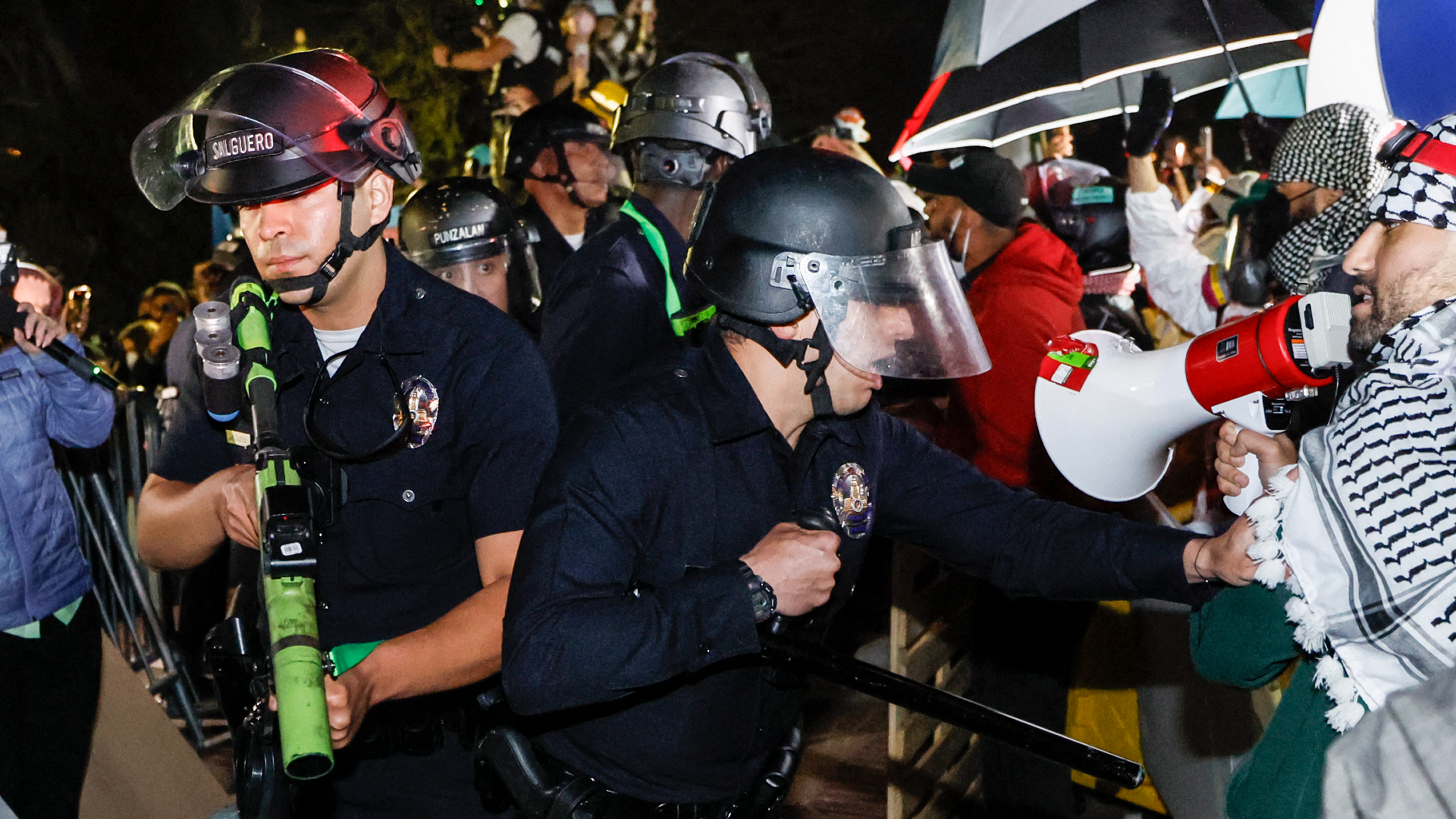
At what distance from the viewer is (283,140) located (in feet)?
8.25

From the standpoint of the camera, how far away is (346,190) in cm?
262

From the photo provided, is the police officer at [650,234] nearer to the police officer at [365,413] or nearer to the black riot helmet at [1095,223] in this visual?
the police officer at [365,413]

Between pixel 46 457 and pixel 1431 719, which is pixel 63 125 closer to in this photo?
pixel 46 457

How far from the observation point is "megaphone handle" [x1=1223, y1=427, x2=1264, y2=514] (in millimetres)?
2469

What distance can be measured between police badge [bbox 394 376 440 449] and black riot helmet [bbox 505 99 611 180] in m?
3.47

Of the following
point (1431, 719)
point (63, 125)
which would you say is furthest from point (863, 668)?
point (63, 125)

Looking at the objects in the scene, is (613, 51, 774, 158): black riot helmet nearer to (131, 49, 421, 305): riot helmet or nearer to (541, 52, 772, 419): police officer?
(541, 52, 772, 419): police officer

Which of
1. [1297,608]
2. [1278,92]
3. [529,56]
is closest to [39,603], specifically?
[1297,608]

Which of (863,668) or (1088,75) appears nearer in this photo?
(863,668)

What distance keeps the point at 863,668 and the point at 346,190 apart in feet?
4.70

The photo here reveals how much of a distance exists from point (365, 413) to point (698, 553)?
2.63ft

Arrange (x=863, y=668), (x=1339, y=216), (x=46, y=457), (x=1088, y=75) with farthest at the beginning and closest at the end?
1. (x=1088, y=75)
2. (x=46, y=457)
3. (x=1339, y=216)
4. (x=863, y=668)

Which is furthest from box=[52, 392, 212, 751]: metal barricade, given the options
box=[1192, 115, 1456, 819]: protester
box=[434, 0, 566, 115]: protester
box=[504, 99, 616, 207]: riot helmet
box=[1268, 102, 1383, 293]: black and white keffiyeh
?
box=[1192, 115, 1456, 819]: protester

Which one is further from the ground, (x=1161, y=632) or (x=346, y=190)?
(x=346, y=190)
